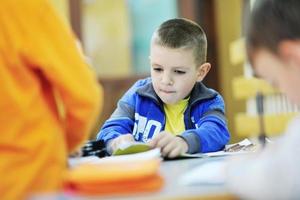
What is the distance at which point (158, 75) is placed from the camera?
1602mm

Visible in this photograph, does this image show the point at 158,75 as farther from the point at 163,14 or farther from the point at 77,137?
the point at 163,14

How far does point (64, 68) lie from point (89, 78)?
6 cm

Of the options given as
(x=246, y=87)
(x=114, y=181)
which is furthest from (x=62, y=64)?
(x=246, y=87)

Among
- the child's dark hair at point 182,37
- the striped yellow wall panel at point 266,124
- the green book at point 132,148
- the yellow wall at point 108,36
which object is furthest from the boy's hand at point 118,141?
the yellow wall at point 108,36

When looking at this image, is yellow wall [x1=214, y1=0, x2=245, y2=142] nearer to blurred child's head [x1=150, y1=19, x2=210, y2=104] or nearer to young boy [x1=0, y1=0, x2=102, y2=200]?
blurred child's head [x1=150, y1=19, x2=210, y2=104]

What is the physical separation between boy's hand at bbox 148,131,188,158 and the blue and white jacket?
10.6 inches

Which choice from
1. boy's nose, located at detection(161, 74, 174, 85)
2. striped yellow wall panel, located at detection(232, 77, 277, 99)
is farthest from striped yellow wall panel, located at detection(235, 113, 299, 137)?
boy's nose, located at detection(161, 74, 174, 85)

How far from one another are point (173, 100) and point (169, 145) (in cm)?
41

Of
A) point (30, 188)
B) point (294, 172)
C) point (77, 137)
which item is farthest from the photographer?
point (77, 137)

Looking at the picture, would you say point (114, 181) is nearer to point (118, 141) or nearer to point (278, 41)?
point (278, 41)

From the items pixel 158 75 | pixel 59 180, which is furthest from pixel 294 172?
pixel 158 75

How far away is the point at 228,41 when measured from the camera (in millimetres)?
4574

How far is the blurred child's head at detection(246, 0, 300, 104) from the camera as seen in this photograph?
86 cm

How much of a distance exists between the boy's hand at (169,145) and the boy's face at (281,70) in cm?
37
